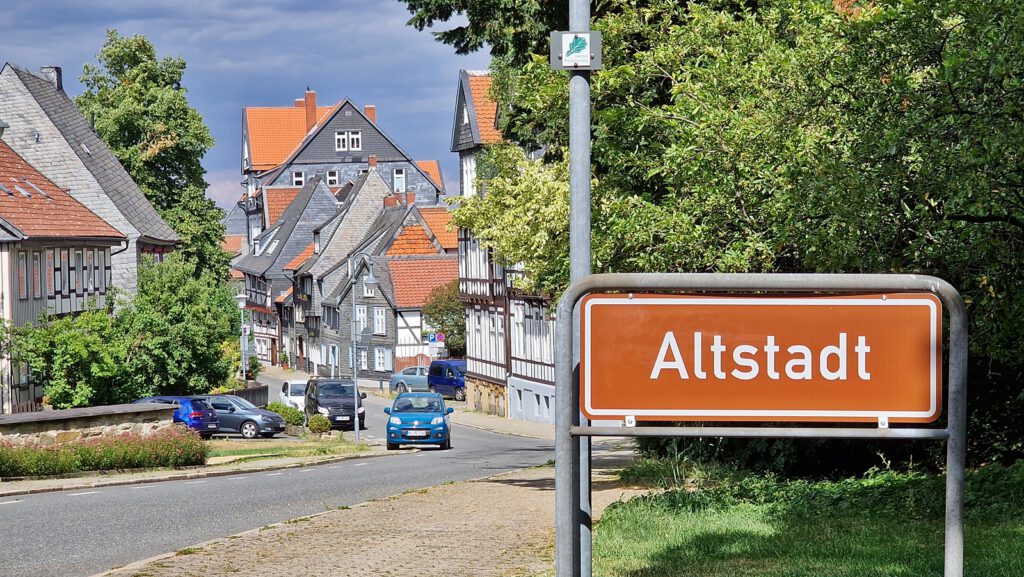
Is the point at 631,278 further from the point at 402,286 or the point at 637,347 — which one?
the point at 402,286

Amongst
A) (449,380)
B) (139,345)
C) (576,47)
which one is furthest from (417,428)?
(576,47)

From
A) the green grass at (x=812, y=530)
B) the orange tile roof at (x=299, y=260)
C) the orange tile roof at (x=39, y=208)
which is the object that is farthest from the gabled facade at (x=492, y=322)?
the orange tile roof at (x=299, y=260)

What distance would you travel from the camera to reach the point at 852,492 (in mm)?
13766

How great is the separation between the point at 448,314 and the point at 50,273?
30.8 meters

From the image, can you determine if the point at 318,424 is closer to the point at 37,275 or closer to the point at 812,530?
the point at 37,275

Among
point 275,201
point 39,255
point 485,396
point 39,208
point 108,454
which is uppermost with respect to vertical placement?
point 275,201

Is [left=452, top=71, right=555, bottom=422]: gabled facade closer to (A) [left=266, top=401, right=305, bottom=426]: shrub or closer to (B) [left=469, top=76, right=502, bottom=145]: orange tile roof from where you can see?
(B) [left=469, top=76, right=502, bottom=145]: orange tile roof

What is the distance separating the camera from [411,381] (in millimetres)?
70938

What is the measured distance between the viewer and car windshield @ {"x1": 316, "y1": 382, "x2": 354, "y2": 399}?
5144 cm

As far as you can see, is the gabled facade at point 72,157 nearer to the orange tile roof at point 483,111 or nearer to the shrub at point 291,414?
the shrub at point 291,414

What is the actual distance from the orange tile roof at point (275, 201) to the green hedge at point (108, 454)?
87.0m

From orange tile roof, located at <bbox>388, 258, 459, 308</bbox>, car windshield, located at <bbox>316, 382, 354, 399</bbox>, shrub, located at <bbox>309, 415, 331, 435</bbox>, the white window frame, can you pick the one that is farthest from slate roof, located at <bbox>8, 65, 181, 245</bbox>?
the white window frame

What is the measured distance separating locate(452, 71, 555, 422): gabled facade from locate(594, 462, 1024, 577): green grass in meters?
36.1

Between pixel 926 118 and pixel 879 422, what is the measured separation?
20.6ft
